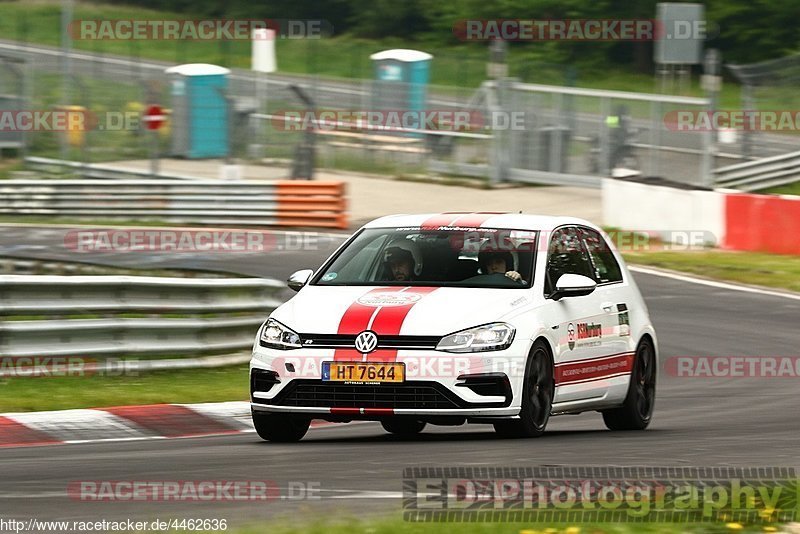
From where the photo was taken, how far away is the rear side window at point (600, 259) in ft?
35.5

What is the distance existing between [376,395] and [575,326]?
61.4 inches

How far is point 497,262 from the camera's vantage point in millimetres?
9945

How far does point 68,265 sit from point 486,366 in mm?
9586

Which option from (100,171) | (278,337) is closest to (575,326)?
(278,337)

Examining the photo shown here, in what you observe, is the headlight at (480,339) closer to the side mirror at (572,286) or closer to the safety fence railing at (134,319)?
the side mirror at (572,286)

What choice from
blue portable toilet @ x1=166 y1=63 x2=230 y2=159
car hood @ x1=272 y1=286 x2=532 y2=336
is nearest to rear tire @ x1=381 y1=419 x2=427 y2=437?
car hood @ x1=272 y1=286 x2=532 y2=336

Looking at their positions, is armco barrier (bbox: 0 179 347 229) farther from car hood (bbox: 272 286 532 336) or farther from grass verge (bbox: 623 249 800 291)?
car hood (bbox: 272 286 532 336)

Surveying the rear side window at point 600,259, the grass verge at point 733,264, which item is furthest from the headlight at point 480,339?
the grass verge at point 733,264

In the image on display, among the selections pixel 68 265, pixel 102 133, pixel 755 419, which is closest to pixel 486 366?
pixel 755 419

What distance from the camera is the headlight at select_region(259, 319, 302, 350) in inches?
365

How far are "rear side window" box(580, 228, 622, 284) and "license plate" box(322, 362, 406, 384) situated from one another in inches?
85.7

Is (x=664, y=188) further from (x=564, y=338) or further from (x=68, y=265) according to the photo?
A: (x=564, y=338)

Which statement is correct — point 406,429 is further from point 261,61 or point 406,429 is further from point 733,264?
point 261,61

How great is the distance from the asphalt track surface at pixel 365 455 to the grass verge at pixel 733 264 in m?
7.59
